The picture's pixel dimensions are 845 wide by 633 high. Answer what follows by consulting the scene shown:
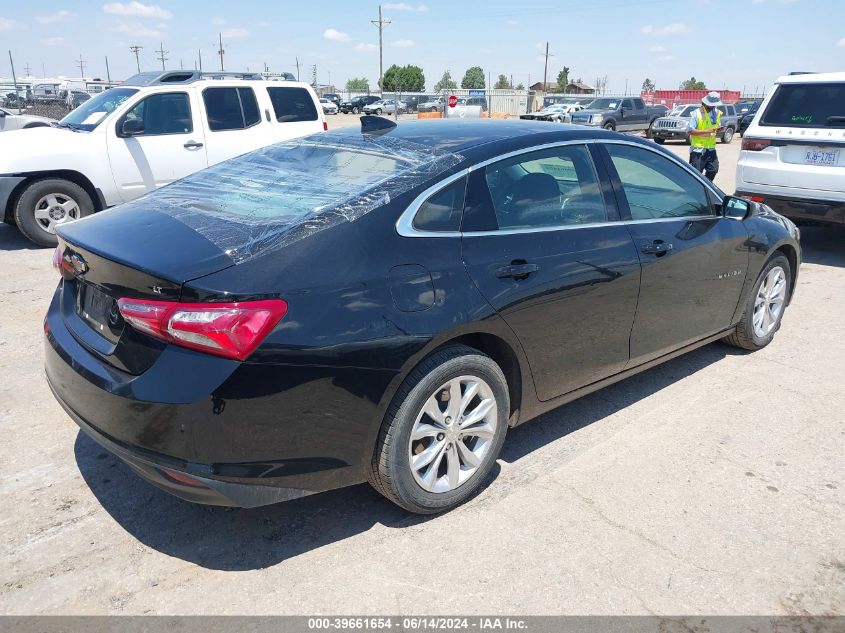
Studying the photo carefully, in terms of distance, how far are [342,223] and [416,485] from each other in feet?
3.75

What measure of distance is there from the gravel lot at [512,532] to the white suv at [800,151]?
161 inches

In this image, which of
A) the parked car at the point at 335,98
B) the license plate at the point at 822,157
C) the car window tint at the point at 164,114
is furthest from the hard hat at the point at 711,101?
the parked car at the point at 335,98

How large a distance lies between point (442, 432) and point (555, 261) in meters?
1.02

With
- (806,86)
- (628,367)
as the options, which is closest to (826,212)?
(806,86)

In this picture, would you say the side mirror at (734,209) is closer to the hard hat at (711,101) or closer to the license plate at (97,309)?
the license plate at (97,309)

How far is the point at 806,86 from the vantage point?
775 cm

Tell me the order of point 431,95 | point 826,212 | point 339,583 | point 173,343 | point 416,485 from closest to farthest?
1. point 173,343
2. point 339,583
3. point 416,485
4. point 826,212
5. point 431,95

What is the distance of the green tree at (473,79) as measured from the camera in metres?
121

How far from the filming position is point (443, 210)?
304cm

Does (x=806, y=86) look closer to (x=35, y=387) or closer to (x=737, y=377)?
(x=737, y=377)

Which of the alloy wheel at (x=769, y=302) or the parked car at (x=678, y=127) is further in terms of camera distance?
the parked car at (x=678, y=127)

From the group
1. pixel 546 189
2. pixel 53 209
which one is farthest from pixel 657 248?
pixel 53 209

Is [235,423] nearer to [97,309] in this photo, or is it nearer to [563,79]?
[97,309]

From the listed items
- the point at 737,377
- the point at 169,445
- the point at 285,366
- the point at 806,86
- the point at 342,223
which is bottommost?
the point at 737,377
